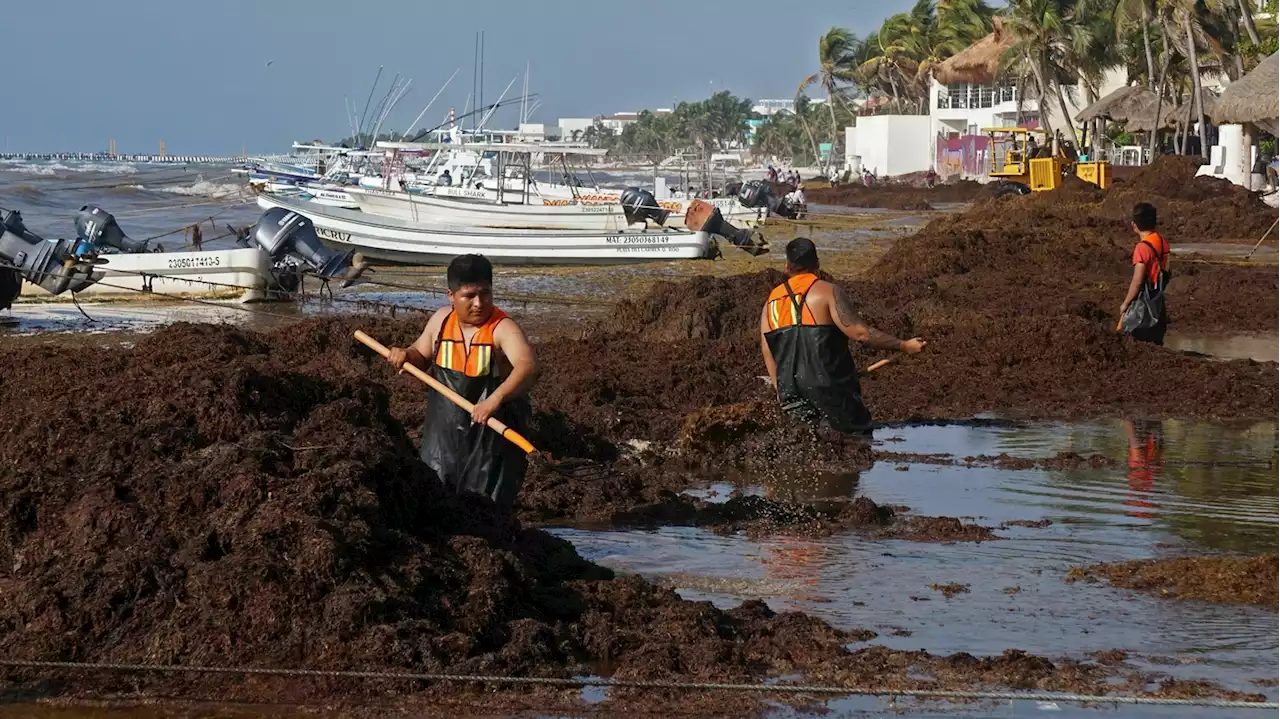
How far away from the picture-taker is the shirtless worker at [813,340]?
9109mm

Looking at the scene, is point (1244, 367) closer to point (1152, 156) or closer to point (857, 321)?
point (857, 321)

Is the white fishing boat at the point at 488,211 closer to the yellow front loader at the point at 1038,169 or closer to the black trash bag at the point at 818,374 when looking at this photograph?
the yellow front loader at the point at 1038,169

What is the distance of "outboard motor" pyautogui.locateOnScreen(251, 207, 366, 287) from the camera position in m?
22.0

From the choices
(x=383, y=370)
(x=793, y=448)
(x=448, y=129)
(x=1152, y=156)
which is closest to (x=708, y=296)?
(x=383, y=370)

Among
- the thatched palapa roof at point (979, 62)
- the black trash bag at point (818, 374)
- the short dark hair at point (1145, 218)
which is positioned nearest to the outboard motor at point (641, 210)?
the short dark hair at point (1145, 218)

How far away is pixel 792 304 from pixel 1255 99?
25412mm

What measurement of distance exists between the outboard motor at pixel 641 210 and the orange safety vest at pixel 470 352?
85.4 feet

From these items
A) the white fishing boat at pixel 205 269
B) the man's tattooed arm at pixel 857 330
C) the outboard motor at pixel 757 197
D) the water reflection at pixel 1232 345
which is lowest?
the water reflection at pixel 1232 345

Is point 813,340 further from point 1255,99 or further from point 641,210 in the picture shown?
point 1255,99

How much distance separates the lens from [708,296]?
16109mm

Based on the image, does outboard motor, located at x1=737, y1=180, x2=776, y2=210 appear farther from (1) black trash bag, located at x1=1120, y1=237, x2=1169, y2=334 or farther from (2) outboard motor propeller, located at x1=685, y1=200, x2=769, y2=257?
(1) black trash bag, located at x1=1120, y1=237, x2=1169, y2=334

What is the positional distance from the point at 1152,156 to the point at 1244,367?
123 ft

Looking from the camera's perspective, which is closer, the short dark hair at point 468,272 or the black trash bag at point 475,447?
the short dark hair at point 468,272

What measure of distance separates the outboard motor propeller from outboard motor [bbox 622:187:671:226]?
4.63 ft
